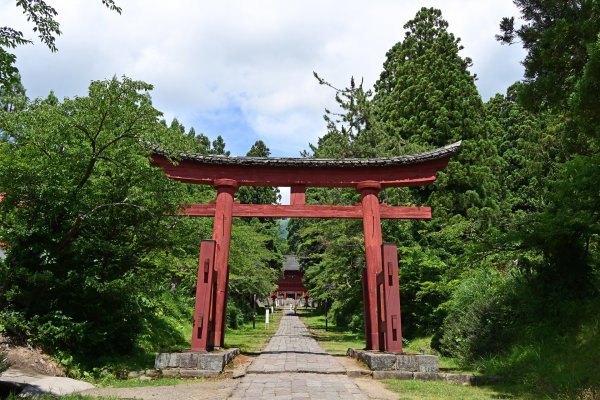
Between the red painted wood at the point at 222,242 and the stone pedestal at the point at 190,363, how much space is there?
1789 millimetres

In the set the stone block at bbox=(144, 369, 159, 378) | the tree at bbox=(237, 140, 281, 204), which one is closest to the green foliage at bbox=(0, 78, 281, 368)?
the stone block at bbox=(144, 369, 159, 378)

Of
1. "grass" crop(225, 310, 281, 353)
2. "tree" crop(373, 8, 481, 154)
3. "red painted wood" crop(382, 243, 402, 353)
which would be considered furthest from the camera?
"tree" crop(373, 8, 481, 154)

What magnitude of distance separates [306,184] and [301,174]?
1.04 feet

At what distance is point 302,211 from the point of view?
12.7 meters

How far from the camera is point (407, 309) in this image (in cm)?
1789

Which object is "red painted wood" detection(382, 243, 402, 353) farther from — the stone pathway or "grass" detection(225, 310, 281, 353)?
"grass" detection(225, 310, 281, 353)

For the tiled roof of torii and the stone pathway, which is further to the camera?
the tiled roof of torii

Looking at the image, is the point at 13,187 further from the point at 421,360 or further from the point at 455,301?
the point at 455,301

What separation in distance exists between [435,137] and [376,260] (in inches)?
519

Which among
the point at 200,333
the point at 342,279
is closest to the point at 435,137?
the point at 342,279

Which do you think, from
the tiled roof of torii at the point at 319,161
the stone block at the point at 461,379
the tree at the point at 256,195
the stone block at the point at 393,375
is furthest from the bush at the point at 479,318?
the tree at the point at 256,195

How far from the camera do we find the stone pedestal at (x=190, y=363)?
31.9ft

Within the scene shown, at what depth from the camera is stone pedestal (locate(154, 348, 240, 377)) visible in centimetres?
973

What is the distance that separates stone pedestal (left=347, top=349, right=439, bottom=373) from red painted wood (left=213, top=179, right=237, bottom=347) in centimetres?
409
